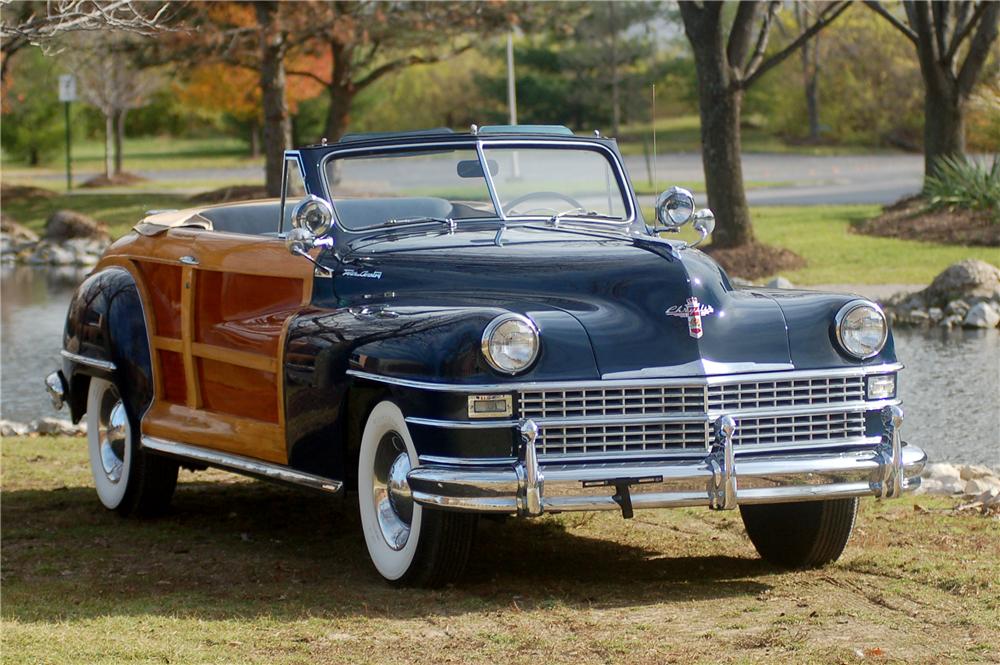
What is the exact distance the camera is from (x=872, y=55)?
4759 centimetres

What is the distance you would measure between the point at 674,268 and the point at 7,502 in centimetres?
419

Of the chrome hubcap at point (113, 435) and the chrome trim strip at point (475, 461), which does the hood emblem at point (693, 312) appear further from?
the chrome hubcap at point (113, 435)

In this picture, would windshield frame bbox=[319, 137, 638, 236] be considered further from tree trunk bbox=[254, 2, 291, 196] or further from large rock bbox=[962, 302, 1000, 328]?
tree trunk bbox=[254, 2, 291, 196]

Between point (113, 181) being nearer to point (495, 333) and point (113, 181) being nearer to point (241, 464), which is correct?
point (241, 464)

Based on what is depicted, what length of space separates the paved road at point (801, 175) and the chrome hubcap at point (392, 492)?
21.7 m

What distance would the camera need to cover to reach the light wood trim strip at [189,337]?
24.2 feet

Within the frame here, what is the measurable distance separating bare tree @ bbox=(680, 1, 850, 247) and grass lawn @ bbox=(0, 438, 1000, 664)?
11.4 m

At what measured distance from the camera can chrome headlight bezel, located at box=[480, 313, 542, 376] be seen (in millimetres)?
5484

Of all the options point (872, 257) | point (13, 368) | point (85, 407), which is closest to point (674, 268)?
point (85, 407)

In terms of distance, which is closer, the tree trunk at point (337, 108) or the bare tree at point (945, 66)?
the bare tree at point (945, 66)

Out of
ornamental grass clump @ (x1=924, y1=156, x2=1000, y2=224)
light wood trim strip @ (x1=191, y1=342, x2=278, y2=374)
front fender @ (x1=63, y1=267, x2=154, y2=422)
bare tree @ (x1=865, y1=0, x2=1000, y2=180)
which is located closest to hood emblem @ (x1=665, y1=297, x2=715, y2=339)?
light wood trim strip @ (x1=191, y1=342, x2=278, y2=374)

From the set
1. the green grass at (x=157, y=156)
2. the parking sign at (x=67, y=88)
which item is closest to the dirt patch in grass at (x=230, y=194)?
the parking sign at (x=67, y=88)

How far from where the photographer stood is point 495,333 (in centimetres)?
551

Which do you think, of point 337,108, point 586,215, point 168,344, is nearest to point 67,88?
point 337,108
